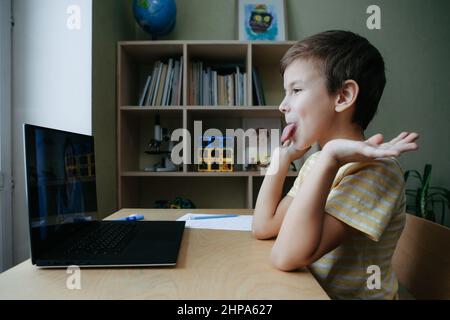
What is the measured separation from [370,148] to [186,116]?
5.19ft

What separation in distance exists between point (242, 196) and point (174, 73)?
1.02 metres

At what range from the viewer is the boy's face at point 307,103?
2.25ft

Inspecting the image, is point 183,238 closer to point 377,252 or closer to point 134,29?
point 377,252

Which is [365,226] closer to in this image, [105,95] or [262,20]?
[105,95]

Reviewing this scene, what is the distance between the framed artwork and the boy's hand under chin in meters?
1.85

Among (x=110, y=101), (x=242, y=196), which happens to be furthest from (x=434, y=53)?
(x=110, y=101)

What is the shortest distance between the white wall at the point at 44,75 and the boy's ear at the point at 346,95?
1.36m

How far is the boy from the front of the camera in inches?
Answer: 21.3

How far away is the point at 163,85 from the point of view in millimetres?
2107

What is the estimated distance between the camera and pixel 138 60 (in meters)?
2.29
